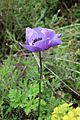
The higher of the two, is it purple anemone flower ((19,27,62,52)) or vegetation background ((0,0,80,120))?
purple anemone flower ((19,27,62,52))

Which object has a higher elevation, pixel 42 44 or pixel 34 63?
pixel 42 44

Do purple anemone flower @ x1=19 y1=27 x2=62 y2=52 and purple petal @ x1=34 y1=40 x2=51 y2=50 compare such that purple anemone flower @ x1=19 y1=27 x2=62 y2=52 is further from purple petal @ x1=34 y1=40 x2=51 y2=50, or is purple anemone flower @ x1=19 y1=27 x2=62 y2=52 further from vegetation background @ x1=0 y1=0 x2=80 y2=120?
vegetation background @ x1=0 y1=0 x2=80 y2=120

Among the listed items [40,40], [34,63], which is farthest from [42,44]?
[34,63]

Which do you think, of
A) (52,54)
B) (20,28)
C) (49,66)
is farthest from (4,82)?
(20,28)

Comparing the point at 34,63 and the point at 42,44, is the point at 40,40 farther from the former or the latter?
the point at 34,63

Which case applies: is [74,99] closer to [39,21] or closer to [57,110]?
[57,110]

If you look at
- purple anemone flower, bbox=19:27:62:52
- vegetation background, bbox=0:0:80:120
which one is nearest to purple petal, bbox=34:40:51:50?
purple anemone flower, bbox=19:27:62:52
